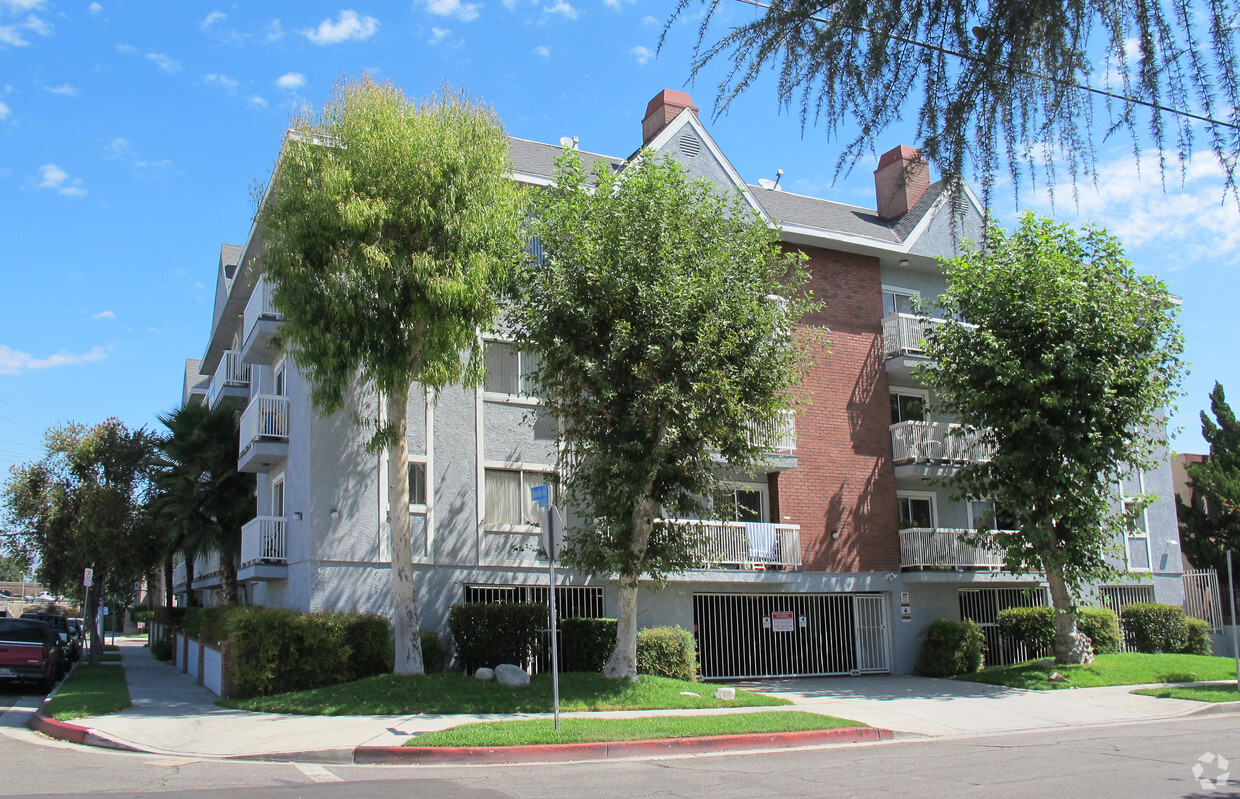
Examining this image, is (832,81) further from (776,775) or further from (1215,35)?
(776,775)

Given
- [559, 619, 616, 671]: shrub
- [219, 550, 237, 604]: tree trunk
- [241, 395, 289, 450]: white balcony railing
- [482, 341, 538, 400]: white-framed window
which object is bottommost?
[559, 619, 616, 671]: shrub

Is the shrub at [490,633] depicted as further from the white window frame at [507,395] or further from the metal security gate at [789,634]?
the metal security gate at [789,634]

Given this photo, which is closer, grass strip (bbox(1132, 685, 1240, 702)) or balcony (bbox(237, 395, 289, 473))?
grass strip (bbox(1132, 685, 1240, 702))

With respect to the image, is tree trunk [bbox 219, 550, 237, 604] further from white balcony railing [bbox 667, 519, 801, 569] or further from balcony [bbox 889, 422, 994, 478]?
balcony [bbox 889, 422, 994, 478]

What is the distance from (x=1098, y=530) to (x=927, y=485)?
5238 mm

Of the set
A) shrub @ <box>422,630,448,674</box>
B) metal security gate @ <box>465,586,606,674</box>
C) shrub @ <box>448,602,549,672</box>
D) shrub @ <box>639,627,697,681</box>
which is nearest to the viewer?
shrub @ <box>422,630,448,674</box>

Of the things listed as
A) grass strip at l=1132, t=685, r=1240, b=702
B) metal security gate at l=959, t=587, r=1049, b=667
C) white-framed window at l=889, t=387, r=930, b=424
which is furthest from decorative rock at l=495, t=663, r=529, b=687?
white-framed window at l=889, t=387, r=930, b=424

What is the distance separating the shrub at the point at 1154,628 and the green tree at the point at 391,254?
19.0m

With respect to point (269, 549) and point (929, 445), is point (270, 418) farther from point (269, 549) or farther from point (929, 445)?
point (929, 445)

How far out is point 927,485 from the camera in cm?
2544

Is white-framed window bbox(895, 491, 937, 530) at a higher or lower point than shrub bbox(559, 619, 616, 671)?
higher

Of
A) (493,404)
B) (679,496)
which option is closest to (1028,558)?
(679,496)

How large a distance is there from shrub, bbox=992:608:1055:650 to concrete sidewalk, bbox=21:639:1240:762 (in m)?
3.28

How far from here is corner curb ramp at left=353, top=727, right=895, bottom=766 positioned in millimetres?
11406
